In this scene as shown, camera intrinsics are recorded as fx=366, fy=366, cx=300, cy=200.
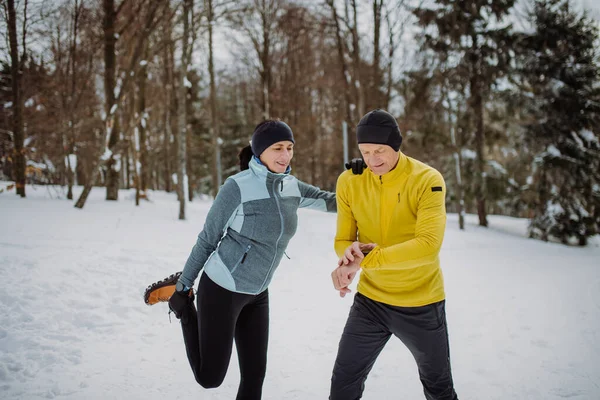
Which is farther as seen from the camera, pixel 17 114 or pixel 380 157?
pixel 17 114

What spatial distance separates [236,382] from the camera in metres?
3.55

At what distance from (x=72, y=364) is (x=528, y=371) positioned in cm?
458

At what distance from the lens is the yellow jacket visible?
6.62 ft

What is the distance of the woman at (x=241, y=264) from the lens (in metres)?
2.47

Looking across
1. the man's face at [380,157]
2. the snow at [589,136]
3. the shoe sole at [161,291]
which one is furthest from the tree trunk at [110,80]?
the snow at [589,136]

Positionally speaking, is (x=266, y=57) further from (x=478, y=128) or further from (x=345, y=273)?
(x=345, y=273)

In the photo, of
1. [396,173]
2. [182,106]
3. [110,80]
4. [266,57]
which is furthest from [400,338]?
[266,57]

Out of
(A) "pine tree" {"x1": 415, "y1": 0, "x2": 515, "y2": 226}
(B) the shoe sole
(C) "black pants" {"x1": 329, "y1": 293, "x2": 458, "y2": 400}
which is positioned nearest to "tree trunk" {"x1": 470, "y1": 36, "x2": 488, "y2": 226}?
(A) "pine tree" {"x1": 415, "y1": 0, "x2": 515, "y2": 226}

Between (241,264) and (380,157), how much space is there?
3.77ft

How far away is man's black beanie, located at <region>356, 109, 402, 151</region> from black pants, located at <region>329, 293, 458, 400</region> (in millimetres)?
1031

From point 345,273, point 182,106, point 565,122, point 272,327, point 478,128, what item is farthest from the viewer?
point 478,128

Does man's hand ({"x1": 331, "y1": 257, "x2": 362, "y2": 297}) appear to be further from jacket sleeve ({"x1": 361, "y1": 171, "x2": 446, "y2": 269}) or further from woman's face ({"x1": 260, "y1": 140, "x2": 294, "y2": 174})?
woman's face ({"x1": 260, "y1": 140, "x2": 294, "y2": 174})

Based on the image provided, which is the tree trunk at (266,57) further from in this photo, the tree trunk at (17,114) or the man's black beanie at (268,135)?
the man's black beanie at (268,135)

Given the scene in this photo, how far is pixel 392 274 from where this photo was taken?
2277 mm
